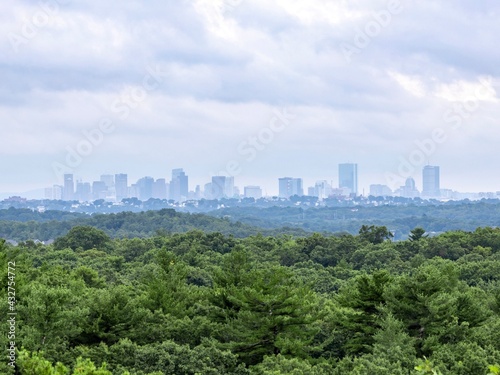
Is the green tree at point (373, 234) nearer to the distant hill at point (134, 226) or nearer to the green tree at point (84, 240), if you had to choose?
the green tree at point (84, 240)

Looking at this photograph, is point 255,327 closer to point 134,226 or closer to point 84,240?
point 84,240

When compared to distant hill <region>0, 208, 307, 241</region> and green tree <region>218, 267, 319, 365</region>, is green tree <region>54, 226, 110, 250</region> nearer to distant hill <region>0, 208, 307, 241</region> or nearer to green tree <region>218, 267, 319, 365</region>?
green tree <region>218, 267, 319, 365</region>

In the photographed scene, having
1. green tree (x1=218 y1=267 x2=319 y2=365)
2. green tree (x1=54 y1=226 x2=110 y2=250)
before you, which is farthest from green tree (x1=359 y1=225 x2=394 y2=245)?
green tree (x1=218 y1=267 x2=319 y2=365)

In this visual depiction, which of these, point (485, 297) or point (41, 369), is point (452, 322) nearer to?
point (485, 297)

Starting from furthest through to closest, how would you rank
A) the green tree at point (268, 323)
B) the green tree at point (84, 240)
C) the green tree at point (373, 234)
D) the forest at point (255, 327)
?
1. the green tree at point (84, 240)
2. the green tree at point (373, 234)
3. the green tree at point (268, 323)
4. the forest at point (255, 327)

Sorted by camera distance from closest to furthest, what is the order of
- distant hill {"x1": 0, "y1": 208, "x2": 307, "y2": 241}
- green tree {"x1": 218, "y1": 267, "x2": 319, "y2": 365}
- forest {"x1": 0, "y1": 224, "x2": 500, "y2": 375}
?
1. forest {"x1": 0, "y1": 224, "x2": 500, "y2": 375}
2. green tree {"x1": 218, "y1": 267, "x2": 319, "y2": 365}
3. distant hill {"x1": 0, "y1": 208, "x2": 307, "y2": 241}

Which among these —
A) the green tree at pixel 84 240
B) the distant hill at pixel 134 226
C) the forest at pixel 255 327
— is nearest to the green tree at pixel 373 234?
the green tree at pixel 84 240

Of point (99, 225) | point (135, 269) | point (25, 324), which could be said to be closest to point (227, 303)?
point (25, 324)

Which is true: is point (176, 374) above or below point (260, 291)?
below

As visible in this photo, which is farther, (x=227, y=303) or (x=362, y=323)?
(x=227, y=303)

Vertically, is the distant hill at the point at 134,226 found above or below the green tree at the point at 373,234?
below

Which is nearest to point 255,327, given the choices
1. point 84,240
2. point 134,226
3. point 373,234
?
point 373,234
